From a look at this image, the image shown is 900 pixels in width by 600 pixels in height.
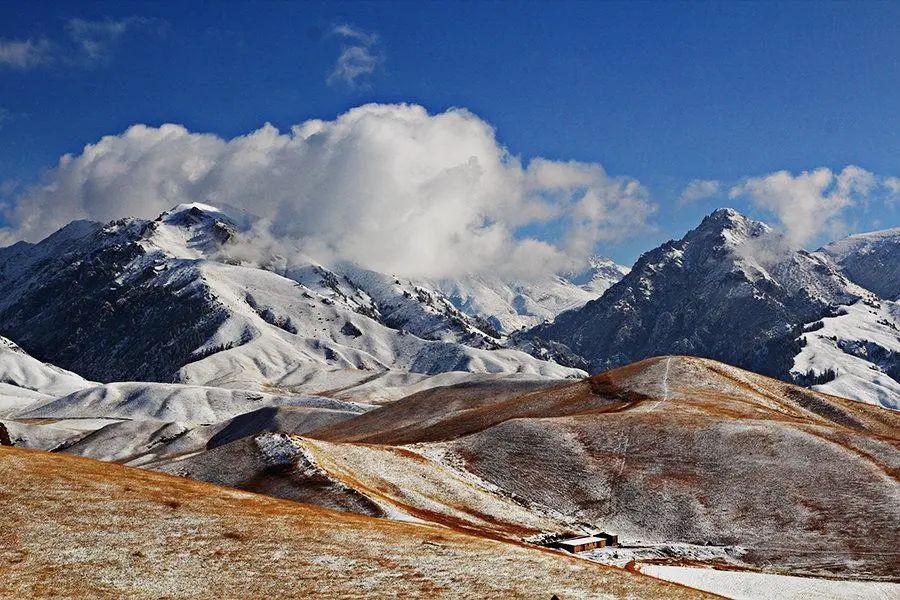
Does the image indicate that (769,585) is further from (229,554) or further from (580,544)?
(229,554)

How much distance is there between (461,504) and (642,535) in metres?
17.6

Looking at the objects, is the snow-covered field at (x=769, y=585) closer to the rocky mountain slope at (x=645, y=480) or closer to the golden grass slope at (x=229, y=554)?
the rocky mountain slope at (x=645, y=480)

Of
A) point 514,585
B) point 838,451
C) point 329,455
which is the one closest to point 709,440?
point 838,451

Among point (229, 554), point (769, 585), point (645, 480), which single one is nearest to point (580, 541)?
point (769, 585)

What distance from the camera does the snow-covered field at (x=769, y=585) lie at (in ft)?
171

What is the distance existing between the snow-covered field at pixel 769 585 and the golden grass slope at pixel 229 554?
1920cm

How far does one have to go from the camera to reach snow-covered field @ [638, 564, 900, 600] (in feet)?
171

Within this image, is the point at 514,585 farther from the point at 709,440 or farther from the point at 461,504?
the point at 709,440

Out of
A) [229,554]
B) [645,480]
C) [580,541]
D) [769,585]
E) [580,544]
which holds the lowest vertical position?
[769,585]

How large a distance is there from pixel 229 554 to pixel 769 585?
38067 mm

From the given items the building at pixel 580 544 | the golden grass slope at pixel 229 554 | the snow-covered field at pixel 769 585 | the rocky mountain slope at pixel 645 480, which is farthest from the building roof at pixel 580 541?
the golden grass slope at pixel 229 554

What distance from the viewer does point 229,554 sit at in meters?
36.2

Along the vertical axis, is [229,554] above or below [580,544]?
below

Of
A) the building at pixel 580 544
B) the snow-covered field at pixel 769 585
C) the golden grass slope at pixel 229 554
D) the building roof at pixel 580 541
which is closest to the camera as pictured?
the golden grass slope at pixel 229 554
